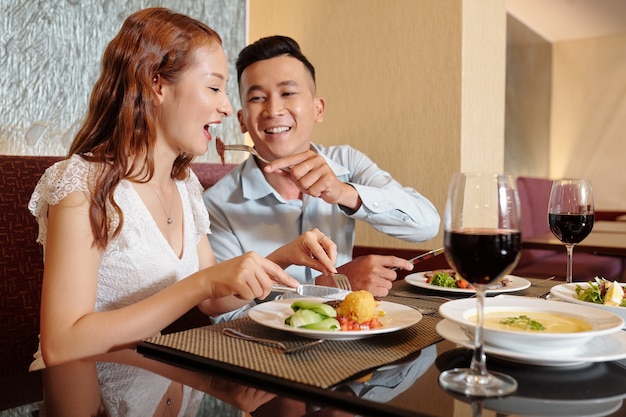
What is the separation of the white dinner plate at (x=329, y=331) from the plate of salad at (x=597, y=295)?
325 mm

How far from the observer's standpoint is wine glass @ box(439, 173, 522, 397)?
28.1 inches

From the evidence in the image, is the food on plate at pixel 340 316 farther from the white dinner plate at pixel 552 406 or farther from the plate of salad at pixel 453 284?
the plate of salad at pixel 453 284

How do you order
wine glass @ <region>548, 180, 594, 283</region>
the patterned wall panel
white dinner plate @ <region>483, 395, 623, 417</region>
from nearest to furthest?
white dinner plate @ <region>483, 395, 623, 417</region>, wine glass @ <region>548, 180, 594, 283</region>, the patterned wall panel

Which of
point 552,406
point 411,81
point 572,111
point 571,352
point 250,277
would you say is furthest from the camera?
point 572,111

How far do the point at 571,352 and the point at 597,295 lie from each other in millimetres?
387

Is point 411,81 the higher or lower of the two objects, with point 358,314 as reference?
higher

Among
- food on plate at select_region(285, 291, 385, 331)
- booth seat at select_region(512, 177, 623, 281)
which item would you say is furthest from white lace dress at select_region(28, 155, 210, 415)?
booth seat at select_region(512, 177, 623, 281)

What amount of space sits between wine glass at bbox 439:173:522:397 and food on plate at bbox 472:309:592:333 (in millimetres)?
104

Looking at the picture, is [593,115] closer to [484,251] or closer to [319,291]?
[319,291]

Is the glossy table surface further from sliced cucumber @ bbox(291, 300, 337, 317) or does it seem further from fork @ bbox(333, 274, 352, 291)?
fork @ bbox(333, 274, 352, 291)

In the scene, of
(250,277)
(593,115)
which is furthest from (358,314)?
(593,115)

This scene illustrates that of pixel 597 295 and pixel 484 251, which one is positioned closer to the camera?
pixel 484 251

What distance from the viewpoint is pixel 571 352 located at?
0.80 meters

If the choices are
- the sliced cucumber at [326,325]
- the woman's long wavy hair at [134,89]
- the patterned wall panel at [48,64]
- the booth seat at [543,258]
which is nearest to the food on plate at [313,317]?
the sliced cucumber at [326,325]
